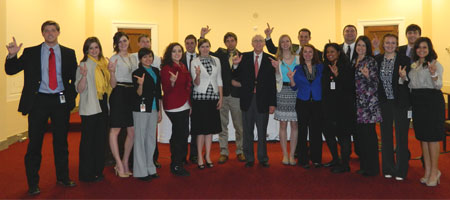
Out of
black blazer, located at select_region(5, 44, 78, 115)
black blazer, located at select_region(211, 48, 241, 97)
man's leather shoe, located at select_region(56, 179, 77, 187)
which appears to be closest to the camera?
black blazer, located at select_region(5, 44, 78, 115)

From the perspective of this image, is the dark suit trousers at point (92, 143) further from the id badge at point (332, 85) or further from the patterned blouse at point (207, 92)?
the id badge at point (332, 85)

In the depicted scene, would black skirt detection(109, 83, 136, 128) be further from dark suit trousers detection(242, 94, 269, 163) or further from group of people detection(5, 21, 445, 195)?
dark suit trousers detection(242, 94, 269, 163)

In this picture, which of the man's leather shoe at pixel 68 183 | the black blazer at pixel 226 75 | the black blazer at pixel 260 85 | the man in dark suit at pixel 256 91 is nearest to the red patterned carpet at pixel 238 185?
the man's leather shoe at pixel 68 183

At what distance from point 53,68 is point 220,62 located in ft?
6.00

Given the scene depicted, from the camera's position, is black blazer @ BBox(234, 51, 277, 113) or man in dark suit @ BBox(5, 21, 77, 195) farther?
black blazer @ BBox(234, 51, 277, 113)

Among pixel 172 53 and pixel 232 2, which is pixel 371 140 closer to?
pixel 172 53

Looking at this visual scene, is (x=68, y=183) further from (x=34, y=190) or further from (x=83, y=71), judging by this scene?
(x=83, y=71)

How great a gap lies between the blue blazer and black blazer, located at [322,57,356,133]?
7 centimetres

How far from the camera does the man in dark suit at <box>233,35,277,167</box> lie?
13.5 feet

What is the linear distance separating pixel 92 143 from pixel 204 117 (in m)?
1.19

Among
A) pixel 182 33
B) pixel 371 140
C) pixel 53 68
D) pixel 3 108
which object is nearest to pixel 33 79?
pixel 53 68

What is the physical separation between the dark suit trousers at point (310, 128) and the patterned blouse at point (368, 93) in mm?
483

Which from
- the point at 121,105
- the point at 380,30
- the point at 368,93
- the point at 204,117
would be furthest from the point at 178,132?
the point at 380,30

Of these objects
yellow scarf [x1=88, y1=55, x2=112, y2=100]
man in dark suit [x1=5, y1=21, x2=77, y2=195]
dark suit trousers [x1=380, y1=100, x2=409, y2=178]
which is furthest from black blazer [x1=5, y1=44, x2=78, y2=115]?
dark suit trousers [x1=380, y1=100, x2=409, y2=178]
